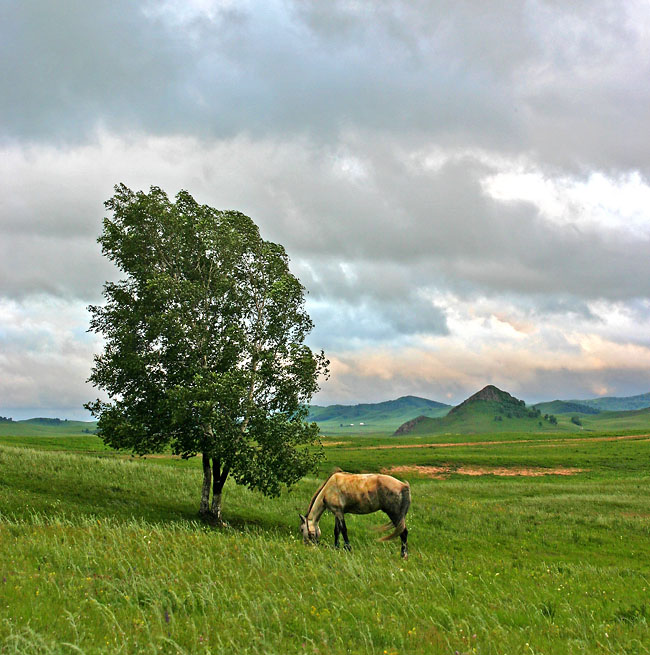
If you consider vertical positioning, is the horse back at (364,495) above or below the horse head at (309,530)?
above

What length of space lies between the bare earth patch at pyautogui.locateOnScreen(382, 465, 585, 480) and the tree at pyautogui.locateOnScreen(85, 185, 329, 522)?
40708mm

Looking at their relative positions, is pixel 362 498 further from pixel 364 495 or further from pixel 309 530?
pixel 309 530

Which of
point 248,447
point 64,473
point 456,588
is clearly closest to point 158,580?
point 456,588

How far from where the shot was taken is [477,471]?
66.4 m

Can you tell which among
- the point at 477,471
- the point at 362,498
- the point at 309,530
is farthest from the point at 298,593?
the point at 477,471

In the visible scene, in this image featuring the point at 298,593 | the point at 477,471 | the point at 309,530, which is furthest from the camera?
the point at 477,471

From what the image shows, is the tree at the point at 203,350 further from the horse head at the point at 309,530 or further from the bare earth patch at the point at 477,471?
the bare earth patch at the point at 477,471

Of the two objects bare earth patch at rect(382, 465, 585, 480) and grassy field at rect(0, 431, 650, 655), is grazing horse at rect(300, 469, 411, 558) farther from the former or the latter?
bare earth patch at rect(382, 465, 585, 480)

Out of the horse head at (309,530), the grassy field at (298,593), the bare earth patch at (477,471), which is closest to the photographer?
the grassy field at (298,593)

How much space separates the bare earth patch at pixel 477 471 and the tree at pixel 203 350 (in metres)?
40.7

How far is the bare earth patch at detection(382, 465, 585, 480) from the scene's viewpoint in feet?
207

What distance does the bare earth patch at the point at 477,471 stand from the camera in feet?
207

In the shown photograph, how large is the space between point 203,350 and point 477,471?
52.6 meters

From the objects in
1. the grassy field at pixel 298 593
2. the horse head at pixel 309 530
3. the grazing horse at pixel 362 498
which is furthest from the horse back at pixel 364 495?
the grassy field at pixel 298 593
